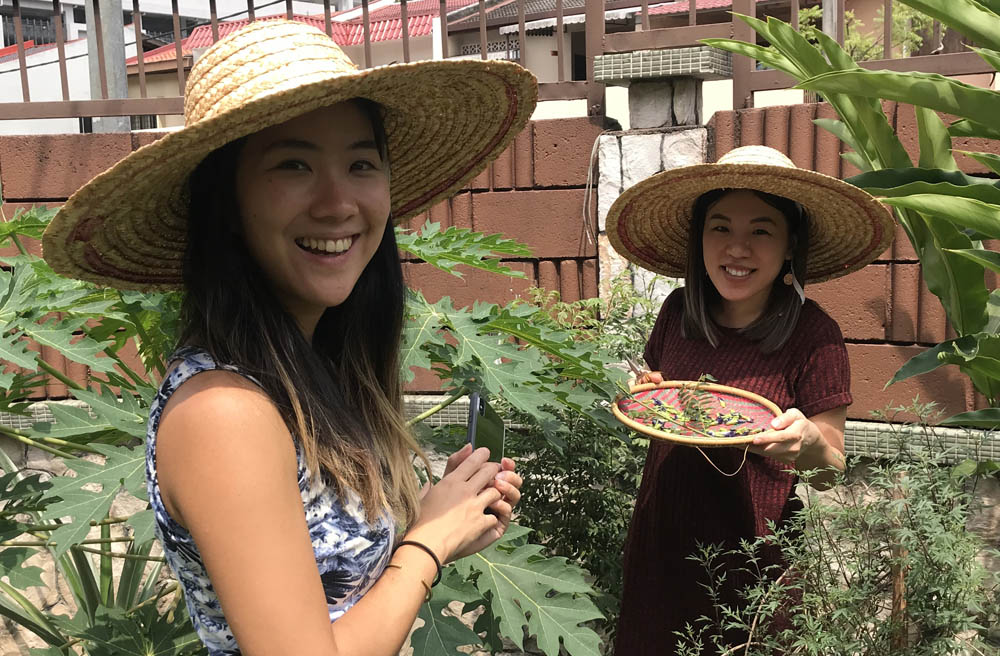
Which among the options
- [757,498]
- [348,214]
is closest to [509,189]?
[757,498]

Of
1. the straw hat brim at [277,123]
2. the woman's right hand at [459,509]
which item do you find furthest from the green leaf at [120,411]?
the woman's right hand at [459,509]

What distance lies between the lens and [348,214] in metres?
1.44

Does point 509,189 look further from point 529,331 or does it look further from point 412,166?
point 412,166

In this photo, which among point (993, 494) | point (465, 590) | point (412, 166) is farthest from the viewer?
point (993, 494)

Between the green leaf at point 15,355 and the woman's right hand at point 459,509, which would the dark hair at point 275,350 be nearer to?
the woman's right hand at point 459,509

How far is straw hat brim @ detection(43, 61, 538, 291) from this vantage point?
1.31 m

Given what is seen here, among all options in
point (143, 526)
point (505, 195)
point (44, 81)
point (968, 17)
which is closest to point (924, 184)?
point (968, 17)

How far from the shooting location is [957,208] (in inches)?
68.8

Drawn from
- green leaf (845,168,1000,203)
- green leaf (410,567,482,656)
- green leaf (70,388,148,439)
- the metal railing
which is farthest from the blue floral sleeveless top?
the metal railing

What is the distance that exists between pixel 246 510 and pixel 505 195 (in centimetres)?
380

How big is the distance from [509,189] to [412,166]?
2.88 meters

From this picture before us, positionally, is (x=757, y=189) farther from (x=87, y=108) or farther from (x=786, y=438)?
(x=87, y=108)

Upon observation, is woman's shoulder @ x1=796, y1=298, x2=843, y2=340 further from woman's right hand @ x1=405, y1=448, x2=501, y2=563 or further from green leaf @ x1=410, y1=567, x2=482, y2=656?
woman's right hand @ x1=405, y1=448, x2=501, y2=563

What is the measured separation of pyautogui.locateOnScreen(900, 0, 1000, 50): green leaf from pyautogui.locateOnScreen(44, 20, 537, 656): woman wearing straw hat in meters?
0.79
